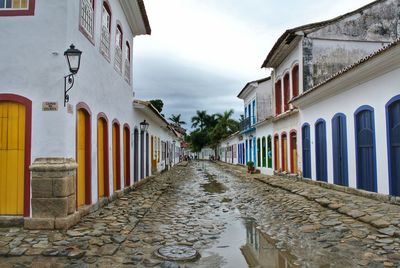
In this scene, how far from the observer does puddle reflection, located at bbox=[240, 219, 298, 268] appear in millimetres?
5043

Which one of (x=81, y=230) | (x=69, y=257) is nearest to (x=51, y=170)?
(x=81, y=230)

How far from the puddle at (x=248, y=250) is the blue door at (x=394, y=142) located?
3.88 meters

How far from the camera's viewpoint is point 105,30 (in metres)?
9.90

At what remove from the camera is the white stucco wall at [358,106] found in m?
9.12

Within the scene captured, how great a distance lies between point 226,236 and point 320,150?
8.17m

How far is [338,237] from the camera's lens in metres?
6.23

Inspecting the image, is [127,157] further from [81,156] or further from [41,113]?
[41,113]

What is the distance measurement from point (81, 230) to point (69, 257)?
4.52 ft

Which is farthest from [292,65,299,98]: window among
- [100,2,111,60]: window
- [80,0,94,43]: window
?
[80,0,94,43]: window

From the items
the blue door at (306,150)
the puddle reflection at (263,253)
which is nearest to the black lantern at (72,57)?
the puddle reflection at (263,253)

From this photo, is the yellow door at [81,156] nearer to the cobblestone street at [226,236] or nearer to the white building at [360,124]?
the cobblestone street at [226,236]

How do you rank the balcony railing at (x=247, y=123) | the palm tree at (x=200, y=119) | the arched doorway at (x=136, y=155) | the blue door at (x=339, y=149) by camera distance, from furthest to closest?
the palm tree at (x=200, y=119) → the balcony railing at (x=247, y=123) → the arched doorway at (x=136, y=155) → the blue door at (x=339, y=149)

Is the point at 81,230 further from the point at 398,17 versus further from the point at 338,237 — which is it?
the point at 398,17

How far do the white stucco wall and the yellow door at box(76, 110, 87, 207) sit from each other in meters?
7.28
